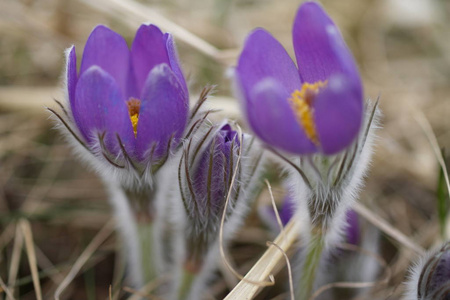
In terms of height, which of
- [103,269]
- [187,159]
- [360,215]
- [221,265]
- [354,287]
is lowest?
[103,269]

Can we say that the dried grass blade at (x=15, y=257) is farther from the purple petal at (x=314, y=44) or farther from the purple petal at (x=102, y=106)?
the purple petal at (x=314, y=44)

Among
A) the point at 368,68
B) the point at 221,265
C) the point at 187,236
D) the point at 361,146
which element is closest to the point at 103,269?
the point at 221,265

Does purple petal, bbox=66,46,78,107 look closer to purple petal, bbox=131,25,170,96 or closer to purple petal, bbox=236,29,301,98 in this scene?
purple petal, bbox=131,25,170,96

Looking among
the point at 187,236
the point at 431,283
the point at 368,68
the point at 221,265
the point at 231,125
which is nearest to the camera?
the point at 431,283

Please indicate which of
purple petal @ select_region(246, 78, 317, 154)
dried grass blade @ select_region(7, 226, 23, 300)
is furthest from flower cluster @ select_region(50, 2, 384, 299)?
dried grass blade @ select_region(7, 226, 23, 300)

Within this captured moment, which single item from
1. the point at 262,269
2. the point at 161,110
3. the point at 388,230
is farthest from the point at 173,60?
the point at 388,230

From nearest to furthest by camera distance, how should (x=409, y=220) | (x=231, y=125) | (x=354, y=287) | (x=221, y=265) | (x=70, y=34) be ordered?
(x=231, y=125) < (x=354, y=287) < (x=221, y=265) < (x=409, y=220) < (x=70, y=34)

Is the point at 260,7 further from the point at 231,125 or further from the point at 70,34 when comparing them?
the point at 231,125

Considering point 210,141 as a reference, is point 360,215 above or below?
below

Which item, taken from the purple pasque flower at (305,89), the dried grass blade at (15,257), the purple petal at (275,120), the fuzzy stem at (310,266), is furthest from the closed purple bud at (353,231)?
the dried grass blade at (15,257)
